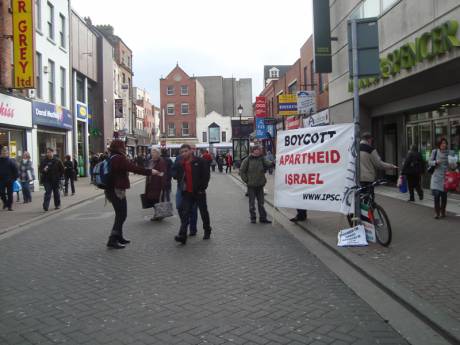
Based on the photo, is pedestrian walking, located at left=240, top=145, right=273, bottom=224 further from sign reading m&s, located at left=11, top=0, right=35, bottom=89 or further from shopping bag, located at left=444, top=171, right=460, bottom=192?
sign reading m&s, located at left=11, top=0, right=35, bottom=89

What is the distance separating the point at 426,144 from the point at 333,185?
8787mm

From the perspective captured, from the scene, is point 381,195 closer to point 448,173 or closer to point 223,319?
point 448,173

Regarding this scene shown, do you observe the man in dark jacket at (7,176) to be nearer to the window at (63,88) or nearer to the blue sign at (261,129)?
the window at (63,88)

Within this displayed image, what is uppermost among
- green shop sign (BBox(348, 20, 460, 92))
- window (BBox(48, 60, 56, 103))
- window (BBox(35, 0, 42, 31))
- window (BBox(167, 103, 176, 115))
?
window (BBox(167, 103, 176, 115))

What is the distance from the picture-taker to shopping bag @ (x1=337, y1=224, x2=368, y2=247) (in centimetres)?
743

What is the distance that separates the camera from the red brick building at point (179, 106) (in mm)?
74250

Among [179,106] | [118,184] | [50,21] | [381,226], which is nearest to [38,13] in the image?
[50,21]

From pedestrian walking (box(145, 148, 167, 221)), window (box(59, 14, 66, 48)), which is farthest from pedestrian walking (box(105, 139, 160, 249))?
window (box(59, 14, 66, 48))

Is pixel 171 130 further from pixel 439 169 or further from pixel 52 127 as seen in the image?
pixel 439 169

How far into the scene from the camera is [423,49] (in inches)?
464

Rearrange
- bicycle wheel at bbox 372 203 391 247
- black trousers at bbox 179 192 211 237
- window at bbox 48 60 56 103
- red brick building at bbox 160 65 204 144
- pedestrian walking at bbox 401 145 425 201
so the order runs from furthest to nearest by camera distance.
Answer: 1. red brick building at bbox 160 65 204 144
2. window at bbox 48 60 56 103
3. pedestrian walking at bbox 401 145 425 201
4. black trousers at bbox 179 192 211 237
5. bicycle wheel at bbox 372 203 391 247

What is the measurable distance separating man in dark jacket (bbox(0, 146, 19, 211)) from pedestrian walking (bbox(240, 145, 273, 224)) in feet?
24.0

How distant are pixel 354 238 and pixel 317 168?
1410 millimetres

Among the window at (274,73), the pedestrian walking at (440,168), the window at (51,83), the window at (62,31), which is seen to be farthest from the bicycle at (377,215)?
the window at (274,73)
